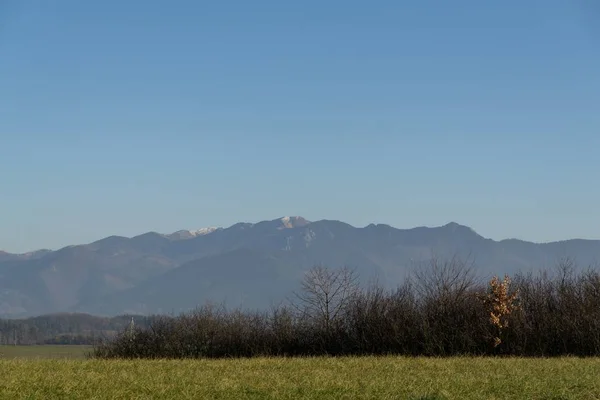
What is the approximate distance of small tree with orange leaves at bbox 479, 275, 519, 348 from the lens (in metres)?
34.7

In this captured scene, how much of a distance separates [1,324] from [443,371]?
14492 cm

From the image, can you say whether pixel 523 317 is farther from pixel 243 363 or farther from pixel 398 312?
pixel 243 363

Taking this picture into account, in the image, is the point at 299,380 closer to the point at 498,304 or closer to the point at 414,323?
the point at 498,304

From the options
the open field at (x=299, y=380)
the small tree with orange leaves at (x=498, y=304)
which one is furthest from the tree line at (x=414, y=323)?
the open field at (x=299, y=380)

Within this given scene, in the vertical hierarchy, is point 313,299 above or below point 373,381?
above

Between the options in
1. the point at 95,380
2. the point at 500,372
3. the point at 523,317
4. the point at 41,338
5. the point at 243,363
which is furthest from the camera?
the point at 41,338

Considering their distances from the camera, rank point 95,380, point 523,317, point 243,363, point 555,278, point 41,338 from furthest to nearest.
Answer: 1. point 41,338
2. point 555,278
3. point 523,317
4. point 243,363
5. point 95,380

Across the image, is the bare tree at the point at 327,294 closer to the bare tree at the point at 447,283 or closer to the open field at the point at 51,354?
the bare tree at the point at 447,283

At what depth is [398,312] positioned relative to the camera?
126 feet

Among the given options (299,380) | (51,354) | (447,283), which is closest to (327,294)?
(447,283)

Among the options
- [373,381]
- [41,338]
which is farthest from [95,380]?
[41,338]

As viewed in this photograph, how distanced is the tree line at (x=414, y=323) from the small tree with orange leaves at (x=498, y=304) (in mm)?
43

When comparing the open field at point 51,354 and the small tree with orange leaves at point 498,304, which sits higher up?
the small tree with orange leaves at point 498,304

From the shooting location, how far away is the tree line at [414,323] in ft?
117
